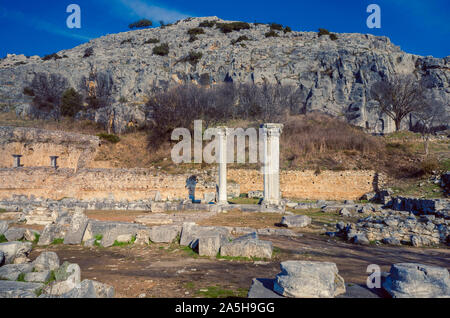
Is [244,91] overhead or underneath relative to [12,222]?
overhead

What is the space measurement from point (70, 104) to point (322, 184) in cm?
3951

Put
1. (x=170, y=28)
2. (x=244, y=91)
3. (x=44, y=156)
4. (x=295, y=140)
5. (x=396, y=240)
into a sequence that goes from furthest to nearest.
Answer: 1. (x=170, y=28)
2. (x=244, y=91)
3. (x=295, y=140)
4. (x=44, y=156)
5. (x=396, y=240)

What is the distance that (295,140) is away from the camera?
34719 millimetres

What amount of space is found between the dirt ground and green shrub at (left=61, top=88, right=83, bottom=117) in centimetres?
4200

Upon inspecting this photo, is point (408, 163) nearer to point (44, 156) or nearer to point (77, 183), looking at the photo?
point (77, 183)

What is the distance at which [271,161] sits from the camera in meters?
18.6

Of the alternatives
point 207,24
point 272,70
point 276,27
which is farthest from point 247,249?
point 207,24

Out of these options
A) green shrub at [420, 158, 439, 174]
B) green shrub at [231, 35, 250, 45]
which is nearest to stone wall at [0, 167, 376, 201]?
green shrub at [420, 158, 439, 174]

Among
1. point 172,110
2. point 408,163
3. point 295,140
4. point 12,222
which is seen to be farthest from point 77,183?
point 408,163

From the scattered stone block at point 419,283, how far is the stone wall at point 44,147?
3358 cm

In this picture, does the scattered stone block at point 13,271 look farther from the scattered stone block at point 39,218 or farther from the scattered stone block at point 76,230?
the scattered stone block at point 39,218

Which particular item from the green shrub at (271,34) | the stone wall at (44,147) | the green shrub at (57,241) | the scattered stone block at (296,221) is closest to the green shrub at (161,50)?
the green shrub at (271,34)

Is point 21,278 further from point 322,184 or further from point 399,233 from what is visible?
point 322,184

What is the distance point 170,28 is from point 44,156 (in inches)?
2669
